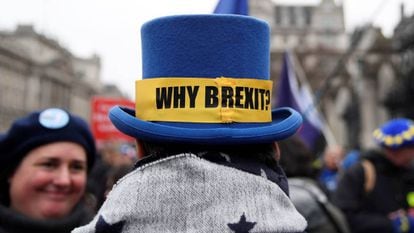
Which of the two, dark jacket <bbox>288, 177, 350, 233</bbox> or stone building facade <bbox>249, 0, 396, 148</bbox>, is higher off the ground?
dark jacket <bbox>288, 177, 350, 233</bbox>

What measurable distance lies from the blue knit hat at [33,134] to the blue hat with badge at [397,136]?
234cm

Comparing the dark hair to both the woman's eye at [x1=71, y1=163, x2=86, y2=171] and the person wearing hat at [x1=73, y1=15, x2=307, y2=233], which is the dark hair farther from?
the woman's eye at [x1=71, y1=163, x2=86, y2=171]

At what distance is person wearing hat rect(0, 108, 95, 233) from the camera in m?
2.49

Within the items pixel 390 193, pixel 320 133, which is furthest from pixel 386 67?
pixel 390 193

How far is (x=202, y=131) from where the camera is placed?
1.24 m

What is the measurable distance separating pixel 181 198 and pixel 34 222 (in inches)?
52.7

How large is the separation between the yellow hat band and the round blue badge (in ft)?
4.30

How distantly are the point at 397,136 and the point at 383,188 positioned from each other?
0.38m

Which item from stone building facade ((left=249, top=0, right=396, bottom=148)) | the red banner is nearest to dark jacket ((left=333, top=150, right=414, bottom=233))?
stone building facade ((left=249, top=0, right=396, bottom=148))

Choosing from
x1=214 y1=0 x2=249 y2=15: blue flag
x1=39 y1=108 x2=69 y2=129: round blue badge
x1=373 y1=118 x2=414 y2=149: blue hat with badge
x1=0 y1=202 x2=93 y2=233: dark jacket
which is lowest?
x1=373 y1=118 x2=414 y2=149: blue hat with badge

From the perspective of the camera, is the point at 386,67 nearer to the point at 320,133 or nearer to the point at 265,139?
the point at 320,133

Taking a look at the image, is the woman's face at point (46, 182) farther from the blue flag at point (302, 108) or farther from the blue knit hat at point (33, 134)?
the blue flag at point (302, 108)

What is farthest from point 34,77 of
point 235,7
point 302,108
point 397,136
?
point 235,7

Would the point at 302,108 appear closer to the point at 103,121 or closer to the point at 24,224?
the point at 24,224
